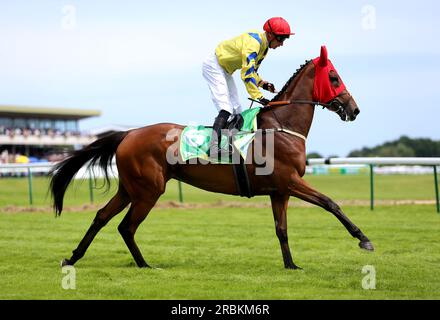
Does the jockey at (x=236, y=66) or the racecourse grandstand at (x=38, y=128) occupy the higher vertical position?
the jockey at (x=236, y=66)

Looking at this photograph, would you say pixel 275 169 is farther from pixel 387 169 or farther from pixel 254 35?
pixel 387 169

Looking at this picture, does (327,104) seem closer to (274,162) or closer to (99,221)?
(274,162)

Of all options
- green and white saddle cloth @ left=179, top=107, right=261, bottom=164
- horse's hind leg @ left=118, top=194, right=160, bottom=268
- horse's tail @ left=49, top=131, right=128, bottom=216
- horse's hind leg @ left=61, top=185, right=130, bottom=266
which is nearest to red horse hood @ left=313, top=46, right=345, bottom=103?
green and white saddle cloth @ left=179, top=107, right=261, bottom=164

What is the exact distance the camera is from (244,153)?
261 inches

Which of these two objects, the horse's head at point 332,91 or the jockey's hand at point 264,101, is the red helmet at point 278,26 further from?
the jockey's hand at point 264,101

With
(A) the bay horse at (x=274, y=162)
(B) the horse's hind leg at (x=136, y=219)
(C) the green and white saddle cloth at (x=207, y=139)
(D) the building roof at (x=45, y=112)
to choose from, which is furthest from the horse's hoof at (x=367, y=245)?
(D) the building roof at (x=45, y=112)

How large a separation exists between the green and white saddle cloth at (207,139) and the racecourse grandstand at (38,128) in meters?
42.7

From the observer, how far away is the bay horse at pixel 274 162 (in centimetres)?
660

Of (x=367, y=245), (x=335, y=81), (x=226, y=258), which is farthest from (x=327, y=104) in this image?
(x=226, y=258)

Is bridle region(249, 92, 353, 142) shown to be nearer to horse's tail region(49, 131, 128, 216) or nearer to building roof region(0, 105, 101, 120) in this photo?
horse's tail region(49, 131, 128, 216)

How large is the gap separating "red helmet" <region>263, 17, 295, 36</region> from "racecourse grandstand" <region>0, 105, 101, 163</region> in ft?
142

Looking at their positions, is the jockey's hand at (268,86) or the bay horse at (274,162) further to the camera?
the jockey's hand at (268,86)

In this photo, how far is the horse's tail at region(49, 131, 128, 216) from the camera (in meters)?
7.41

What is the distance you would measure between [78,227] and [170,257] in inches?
151
